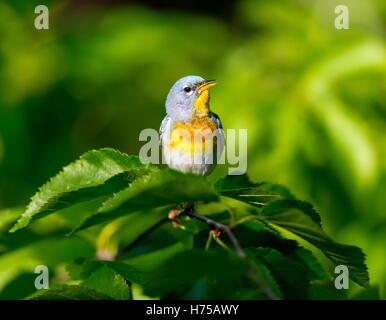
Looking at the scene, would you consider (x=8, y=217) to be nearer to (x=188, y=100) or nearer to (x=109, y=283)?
(x=109, y=283)

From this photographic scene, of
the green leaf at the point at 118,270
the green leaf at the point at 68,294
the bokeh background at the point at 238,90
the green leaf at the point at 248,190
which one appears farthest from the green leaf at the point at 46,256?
the bokeh background at the point at 238,90

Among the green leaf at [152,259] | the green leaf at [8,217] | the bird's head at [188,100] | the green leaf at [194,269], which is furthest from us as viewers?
the bird's head at [188,100]

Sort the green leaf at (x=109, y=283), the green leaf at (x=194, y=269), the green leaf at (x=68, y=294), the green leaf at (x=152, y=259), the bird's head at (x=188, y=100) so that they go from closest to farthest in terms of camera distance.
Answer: the green leaf at (x=194, y=269) → the green leaf at (x=68, y=294) → the green leaf at (x=109, y=283) → the green leaf at (x=152, y=259) → the bird's head at (x=188, y=100)

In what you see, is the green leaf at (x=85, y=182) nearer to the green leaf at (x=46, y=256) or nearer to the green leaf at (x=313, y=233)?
the green leaf at (x=313, y=233)

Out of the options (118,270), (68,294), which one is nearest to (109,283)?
(118,270)

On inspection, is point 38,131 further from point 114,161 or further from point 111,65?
point 114,161
